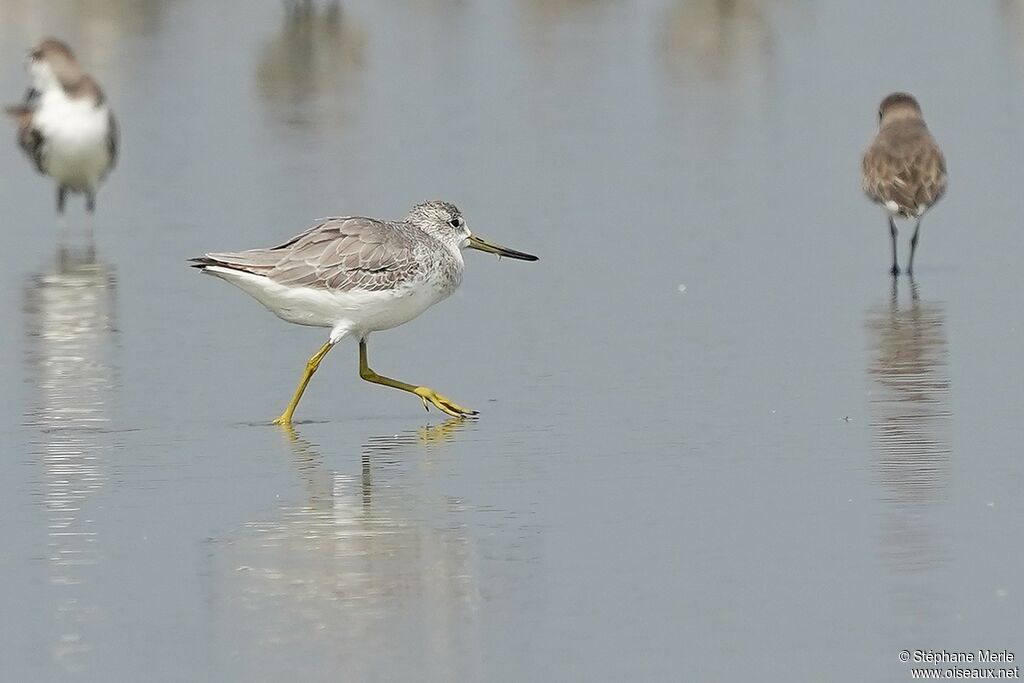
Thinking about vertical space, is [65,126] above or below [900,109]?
above

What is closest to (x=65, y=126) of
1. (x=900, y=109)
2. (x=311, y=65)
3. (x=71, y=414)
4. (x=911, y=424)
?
(x=900, y=109)

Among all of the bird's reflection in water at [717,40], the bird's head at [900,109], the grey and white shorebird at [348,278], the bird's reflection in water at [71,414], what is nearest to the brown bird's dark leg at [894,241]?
the bird's head at [900,109]

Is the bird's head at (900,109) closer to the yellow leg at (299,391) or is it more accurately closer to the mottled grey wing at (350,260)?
the mottled grey wing at (350,260)

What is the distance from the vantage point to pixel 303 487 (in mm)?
10219

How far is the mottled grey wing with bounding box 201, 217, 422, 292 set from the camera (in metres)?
11.7

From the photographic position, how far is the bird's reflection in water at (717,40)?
27703 millimetres

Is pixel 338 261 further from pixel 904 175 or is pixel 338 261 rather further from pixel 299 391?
pixel 904 175

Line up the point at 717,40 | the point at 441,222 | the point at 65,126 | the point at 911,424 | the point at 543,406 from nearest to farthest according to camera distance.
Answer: the point at 911,424 → the point at 543,406 → the point at 441,222 → the point at 65,126 → the point at 717,40

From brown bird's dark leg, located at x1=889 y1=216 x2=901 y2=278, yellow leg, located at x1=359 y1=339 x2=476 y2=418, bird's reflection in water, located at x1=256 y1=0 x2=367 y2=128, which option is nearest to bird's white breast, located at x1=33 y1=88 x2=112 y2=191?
bird's reflection in water, located at x1=256 y1=0 x2=367 y2=128

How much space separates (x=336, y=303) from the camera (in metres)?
11.8

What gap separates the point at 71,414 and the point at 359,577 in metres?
3.86

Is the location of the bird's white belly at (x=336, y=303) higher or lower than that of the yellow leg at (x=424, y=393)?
higher

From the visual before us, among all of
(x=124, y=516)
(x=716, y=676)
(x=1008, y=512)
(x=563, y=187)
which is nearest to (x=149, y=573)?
(x=124, y=516)

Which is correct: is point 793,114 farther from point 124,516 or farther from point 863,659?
point 863,659
